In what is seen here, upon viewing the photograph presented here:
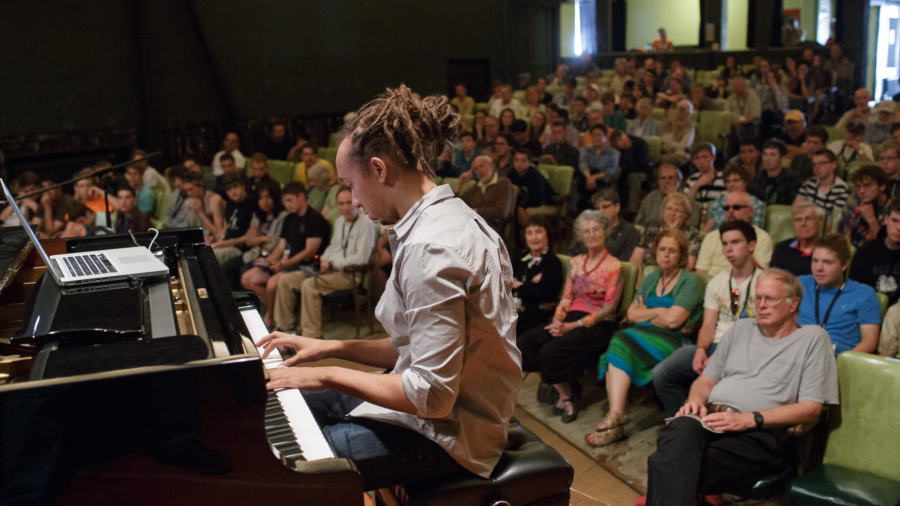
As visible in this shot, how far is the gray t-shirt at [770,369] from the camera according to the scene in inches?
94.0

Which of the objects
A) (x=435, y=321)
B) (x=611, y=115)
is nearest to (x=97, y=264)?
(x=435, y=321)

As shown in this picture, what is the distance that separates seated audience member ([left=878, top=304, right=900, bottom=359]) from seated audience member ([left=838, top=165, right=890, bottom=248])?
135cm

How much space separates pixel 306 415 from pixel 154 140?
7.13 m

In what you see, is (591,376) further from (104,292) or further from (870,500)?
(104,292)

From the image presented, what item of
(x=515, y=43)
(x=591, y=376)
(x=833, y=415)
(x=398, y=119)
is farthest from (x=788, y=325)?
(x=515, y=43)

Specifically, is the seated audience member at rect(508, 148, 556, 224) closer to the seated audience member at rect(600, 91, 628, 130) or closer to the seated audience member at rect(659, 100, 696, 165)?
the seated audience member at rect(659, 100, 696, 165)

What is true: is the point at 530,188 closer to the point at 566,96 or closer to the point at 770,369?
the point at 770,369

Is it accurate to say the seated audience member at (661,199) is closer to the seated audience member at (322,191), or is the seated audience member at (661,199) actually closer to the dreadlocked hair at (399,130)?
the seated audience member at (322,191)

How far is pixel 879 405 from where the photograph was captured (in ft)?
7.40

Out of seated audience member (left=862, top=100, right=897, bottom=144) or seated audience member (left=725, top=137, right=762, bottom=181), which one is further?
seated audience member (left=862, top=100, right=897, bottom=144)

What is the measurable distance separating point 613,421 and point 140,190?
467 cm

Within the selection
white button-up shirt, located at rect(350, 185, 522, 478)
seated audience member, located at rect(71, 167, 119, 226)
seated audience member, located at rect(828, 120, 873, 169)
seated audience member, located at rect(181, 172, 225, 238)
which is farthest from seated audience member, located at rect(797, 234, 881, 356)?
seated audience member, located at rect(71, 167, 119, 226)

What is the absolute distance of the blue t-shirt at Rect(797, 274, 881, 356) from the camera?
286cm

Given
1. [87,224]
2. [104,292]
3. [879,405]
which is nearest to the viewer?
[104,292]
